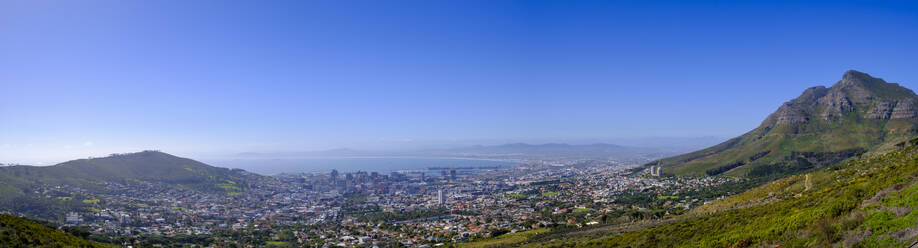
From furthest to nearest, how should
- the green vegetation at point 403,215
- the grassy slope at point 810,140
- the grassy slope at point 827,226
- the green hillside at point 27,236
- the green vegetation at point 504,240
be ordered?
the grassy slope at point 810,140 < the green vegetation at point 403,215 < the green vegetation at point 504,240 < the green hillside at point 27,236 < the grassy slope at point 827,226

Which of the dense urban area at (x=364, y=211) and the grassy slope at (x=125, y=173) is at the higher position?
the grassy slope at (x=125, y=173)

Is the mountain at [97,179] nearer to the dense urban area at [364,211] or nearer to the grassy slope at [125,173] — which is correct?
the grassy slope at [125,173]

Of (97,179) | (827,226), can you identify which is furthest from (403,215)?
(97,179)

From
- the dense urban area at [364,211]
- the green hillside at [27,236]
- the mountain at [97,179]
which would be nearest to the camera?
the green hillside at [27,236]

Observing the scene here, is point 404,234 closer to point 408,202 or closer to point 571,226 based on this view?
point 571,226

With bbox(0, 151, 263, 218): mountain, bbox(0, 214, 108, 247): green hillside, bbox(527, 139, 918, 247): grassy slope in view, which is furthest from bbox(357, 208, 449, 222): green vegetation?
bbox(0, 151, 263, 218): mountain

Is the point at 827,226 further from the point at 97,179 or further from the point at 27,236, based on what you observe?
the point at 97,179

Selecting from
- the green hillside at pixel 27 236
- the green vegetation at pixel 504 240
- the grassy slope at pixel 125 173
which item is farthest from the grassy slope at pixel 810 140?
the grassy slope at pixel 125 173

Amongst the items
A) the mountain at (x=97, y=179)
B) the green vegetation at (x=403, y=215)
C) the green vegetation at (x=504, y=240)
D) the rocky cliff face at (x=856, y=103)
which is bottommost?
the green vegetation at (x=403, y=215)
